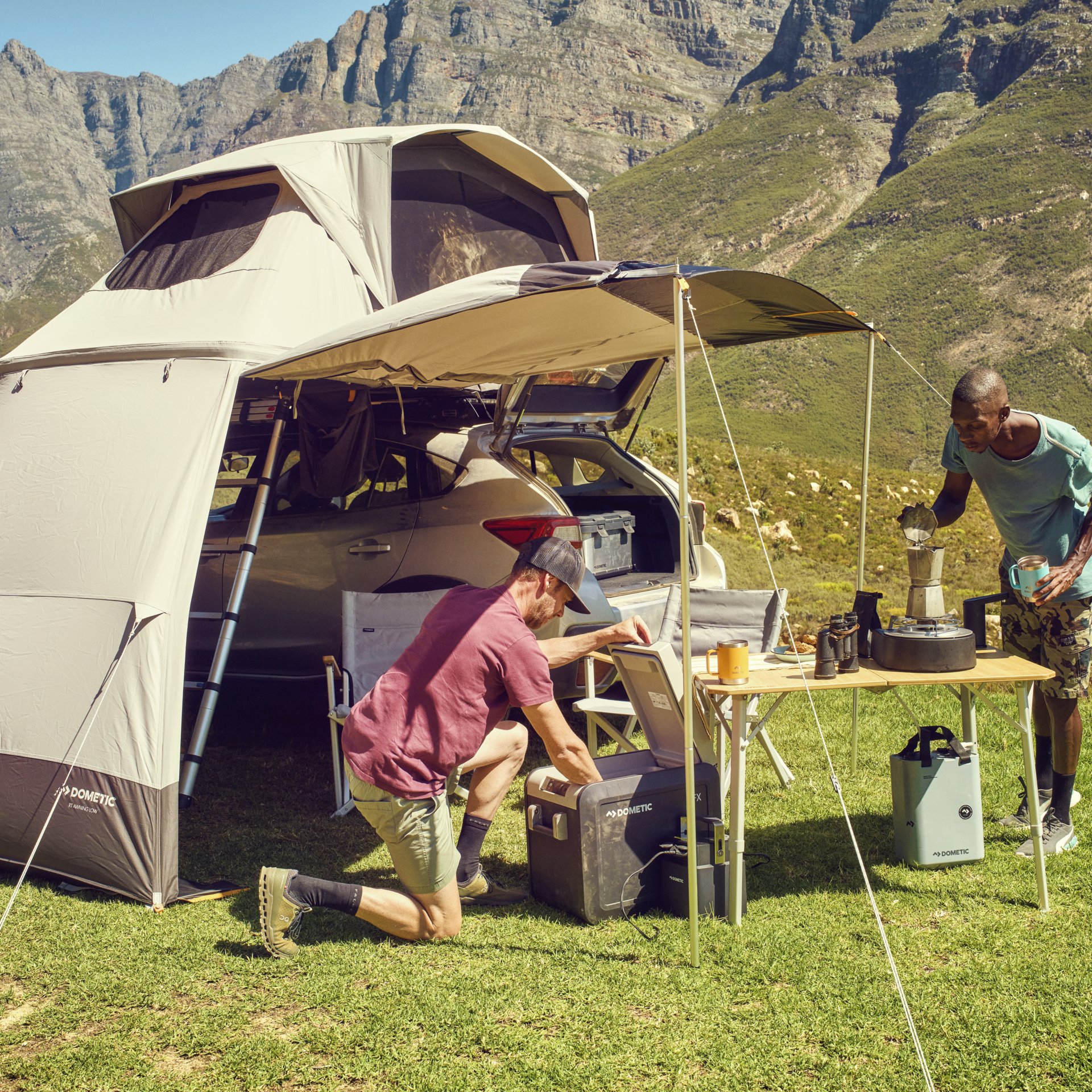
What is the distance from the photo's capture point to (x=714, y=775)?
371 centimetres

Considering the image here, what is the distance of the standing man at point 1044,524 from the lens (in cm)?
376

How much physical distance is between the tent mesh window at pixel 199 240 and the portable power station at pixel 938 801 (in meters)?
3.84

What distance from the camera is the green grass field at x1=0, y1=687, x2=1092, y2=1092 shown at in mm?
2652

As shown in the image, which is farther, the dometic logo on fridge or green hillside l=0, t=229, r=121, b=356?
green hillside l=0, t=229, r=121, b=356

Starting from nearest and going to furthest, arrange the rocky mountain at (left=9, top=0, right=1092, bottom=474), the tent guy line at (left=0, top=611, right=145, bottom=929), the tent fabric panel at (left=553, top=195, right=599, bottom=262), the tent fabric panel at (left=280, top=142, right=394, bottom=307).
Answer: the tent guy line at (left=0, top=611, right=145, bottom=929) < the tent fabric panel at (left=280, top=142, right=394, bottom=307) < the tent fabric panel at (left=553, top=195, right=599, bottom=262) < the rocky mountain at (left=9, top=0, right=1092, bottom=474)

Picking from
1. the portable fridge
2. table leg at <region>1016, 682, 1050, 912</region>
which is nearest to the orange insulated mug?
the portable fridge

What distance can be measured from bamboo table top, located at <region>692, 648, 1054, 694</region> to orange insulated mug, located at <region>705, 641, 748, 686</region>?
3 cm

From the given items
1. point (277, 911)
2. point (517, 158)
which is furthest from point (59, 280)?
point (277, 911)

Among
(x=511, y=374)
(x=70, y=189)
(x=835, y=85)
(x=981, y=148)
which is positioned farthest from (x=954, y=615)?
(x=70, y=189)

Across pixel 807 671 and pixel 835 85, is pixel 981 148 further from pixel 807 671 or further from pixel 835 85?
pixel 807 671

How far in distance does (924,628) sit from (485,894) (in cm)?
186

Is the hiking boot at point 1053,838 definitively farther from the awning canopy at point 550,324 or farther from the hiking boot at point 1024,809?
the awning canopy at point 550,324

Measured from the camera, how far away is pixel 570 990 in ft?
10.0

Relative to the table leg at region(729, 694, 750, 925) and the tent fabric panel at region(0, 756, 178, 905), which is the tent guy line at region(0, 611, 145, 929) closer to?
the tent fabric panel at region(0, 756, 178, 905)
